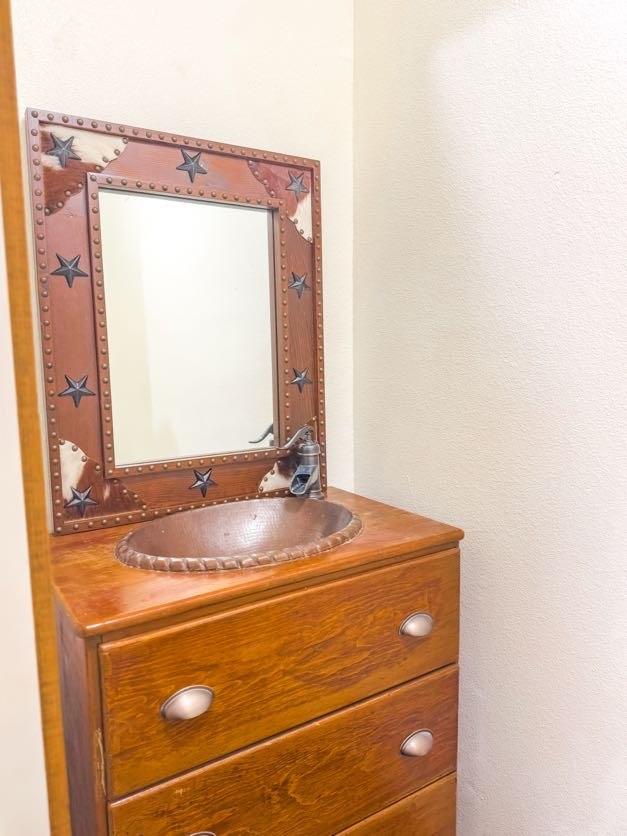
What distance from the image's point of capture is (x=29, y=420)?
0.50 metres

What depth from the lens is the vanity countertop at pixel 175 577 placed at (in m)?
0.80

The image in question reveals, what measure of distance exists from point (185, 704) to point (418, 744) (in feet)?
1.74

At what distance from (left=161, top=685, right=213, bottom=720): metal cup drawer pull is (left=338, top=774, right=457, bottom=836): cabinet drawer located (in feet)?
1.42

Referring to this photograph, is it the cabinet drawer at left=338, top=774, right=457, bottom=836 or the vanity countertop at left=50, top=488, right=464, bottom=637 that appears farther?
the cabinet drawer at left=338, top=774, right=457, bottom=836

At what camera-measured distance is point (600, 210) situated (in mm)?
948

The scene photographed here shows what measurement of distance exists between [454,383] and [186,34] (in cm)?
90

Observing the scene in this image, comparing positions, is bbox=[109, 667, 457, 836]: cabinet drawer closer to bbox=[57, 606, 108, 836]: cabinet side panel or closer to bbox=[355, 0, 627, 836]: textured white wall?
bbox=[57, 606, 108, 836]: cabinet side panel

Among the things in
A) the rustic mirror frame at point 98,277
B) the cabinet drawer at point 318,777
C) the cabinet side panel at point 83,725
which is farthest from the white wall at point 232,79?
the cabinet side panel at point 83,725

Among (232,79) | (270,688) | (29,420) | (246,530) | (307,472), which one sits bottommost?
(270,688)

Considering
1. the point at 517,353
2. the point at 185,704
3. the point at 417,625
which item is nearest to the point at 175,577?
the point at 185,704

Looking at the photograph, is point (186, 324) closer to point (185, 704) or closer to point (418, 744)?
point (185, 704)

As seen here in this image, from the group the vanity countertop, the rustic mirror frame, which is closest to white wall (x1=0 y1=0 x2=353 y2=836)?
the rustic mirror frame

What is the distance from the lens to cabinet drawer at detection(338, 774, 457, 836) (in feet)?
3.56

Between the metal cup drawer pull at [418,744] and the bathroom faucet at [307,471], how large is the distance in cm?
51
